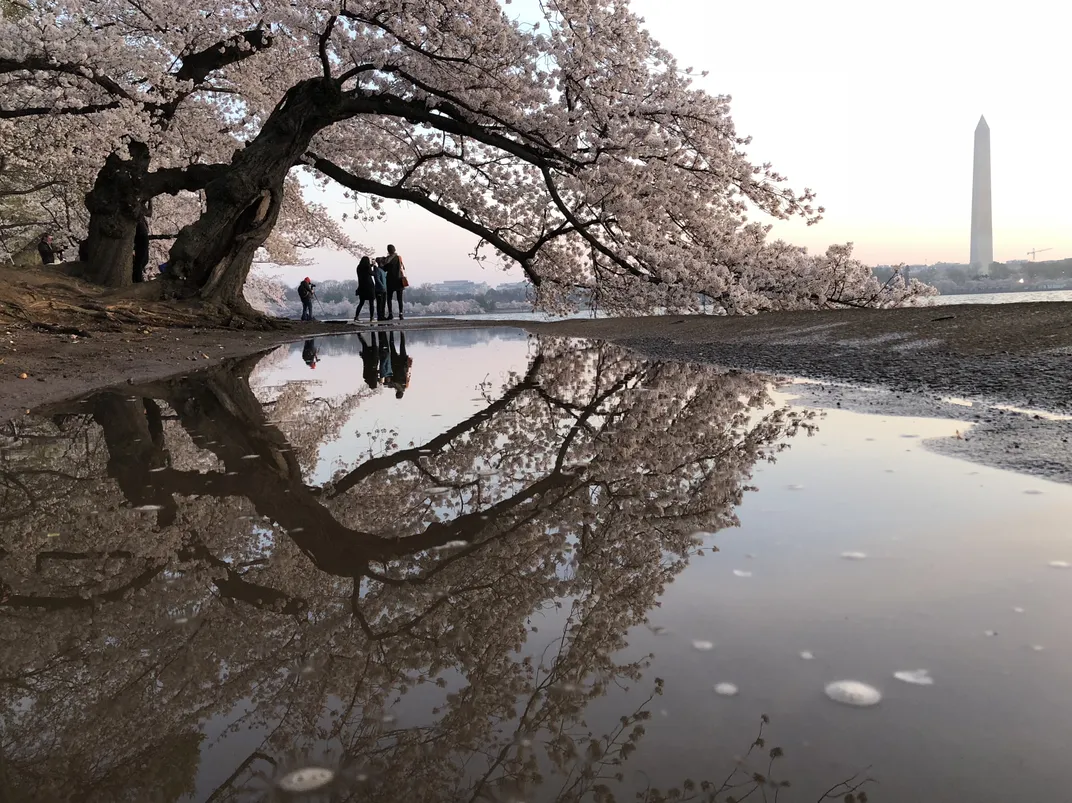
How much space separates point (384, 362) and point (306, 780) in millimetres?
10519

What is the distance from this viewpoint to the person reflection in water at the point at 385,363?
9.63m

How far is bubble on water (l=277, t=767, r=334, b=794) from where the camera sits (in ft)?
5.43

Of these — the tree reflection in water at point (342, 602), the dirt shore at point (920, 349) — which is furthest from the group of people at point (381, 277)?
the tree reflection in water at point (342, 602)

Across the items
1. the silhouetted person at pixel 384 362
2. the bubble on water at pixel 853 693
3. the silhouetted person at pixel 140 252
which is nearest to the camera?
the bubble on water at pixel 853 693

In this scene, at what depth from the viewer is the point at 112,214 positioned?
14.9 meters

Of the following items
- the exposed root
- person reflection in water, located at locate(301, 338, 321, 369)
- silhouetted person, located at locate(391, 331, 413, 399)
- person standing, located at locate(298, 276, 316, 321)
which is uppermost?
person standing, located at locate(298, 276, 316, 321)

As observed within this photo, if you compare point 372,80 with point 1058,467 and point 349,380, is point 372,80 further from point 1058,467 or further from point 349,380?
point 1058,467

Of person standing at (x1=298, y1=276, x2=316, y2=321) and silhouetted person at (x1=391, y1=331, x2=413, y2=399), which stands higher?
person standing at (x1=298, y1=276, x2=316, y2=321)

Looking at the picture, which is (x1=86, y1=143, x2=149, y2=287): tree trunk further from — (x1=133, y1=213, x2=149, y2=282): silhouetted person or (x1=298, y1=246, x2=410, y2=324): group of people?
(x1=298, y1=246, x2=410, y2=324): group of people

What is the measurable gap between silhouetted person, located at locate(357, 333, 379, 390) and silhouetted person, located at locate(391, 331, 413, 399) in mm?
241

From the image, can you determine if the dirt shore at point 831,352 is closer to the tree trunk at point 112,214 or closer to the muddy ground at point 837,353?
the muddy ground at point 837,353

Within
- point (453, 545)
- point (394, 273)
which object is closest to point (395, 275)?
point (394, 273)

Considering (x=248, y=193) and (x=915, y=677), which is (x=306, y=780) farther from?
(x=248, y=193)

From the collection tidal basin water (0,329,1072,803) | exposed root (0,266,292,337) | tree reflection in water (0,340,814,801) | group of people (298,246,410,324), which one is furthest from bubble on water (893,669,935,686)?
group of people (298,246,410,324)
